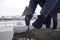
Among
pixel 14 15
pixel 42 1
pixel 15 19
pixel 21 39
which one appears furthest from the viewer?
pixel 14 15

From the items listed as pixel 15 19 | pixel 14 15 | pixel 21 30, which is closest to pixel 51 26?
pixel 21 30

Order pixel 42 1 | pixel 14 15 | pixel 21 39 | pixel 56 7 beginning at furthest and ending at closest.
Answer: pixel 14 15 < pixel 42 1 < pixel 56 7 < pixel 21 39

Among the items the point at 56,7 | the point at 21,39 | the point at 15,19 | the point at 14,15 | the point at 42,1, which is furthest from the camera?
the point at 14,15

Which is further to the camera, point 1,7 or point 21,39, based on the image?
point 1,7

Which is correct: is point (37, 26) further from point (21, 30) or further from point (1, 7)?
point (1, 7)

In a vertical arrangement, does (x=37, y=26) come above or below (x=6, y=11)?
below

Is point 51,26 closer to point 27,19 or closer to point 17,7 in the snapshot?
point 27,19

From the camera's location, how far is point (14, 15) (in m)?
2.23

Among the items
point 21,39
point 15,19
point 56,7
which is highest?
point 56,7

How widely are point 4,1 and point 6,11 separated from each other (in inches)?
6.4

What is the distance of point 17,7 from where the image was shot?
91.9 inches

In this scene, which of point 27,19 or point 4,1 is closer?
point 27,19

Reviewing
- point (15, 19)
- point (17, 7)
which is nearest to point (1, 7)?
point (17, 7)

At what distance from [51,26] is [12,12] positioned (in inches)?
31.2
